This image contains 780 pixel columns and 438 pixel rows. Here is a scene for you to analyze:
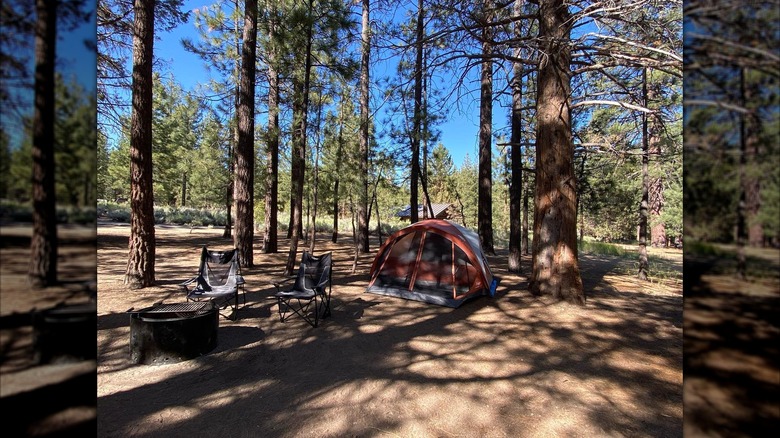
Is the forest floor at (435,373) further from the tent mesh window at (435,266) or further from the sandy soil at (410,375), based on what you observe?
the tent mesh window at (435,266)

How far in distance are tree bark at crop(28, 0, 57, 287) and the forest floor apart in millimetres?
56

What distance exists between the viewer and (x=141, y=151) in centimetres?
625

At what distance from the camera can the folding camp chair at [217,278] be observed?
508 centimetres

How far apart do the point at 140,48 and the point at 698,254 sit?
26.8 feet

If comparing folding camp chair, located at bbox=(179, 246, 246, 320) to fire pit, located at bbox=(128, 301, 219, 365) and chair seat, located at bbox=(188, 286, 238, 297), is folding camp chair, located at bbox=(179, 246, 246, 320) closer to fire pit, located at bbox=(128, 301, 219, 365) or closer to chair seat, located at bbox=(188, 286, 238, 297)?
chair seat, located at bbox=(188, 286, 238, 297)

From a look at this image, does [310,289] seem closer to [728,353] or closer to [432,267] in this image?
[432,267]

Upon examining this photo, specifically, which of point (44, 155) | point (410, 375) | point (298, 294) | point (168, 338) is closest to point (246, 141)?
point (298, 294)

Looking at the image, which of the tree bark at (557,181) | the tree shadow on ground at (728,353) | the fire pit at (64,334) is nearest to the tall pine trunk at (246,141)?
the tree bark at (557,181)

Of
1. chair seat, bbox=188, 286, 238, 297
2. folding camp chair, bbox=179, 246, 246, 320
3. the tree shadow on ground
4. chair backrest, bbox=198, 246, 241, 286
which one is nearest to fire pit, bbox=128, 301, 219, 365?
chair seat, bbox=188, 286, 238, 297

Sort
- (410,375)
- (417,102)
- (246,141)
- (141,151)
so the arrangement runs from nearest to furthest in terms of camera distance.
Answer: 1. (410,375)
2. (141,151)
3. (417,102)
4. (246,141)

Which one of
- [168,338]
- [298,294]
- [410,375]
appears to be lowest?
[410,375]

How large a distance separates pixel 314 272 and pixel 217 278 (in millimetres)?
1525

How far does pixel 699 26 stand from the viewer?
2.81 feet

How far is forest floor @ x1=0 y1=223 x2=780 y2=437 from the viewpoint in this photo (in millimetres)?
793
